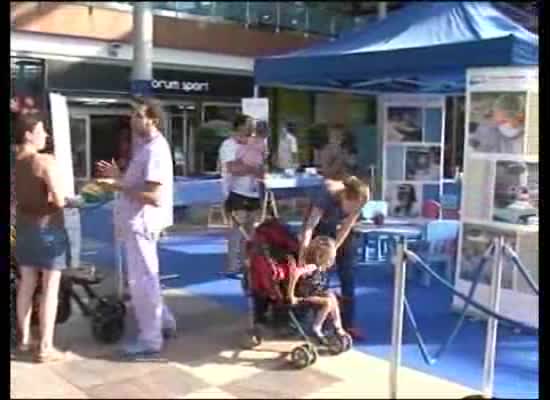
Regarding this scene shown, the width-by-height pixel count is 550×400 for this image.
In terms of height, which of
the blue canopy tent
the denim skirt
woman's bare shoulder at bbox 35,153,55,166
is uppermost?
the blue canopy tent

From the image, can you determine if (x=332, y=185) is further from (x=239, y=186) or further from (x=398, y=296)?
(x=398, y=296)

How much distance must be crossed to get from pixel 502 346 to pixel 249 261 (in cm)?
265

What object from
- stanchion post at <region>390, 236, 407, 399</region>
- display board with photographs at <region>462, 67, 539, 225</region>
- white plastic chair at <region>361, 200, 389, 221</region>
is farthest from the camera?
display board with photographs at <region>462, 67, 539, 225</region>

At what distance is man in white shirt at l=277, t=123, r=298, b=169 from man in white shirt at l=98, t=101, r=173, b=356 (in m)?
0.35

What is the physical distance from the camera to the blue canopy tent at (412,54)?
474cm

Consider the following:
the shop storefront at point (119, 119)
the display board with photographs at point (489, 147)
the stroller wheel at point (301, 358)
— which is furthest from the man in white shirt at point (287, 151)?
the display board with photographs at point (489, 147)

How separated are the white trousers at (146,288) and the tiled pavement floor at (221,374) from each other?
0.78 m

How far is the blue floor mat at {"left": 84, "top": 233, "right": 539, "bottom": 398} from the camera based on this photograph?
6.43 ft

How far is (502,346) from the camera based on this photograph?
161 inches

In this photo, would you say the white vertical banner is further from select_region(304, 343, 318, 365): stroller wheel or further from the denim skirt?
select_region(304, 343, 318, 365): stroller wheel

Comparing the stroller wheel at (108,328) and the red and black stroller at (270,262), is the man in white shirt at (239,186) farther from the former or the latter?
the stroller wheel at (108,328)

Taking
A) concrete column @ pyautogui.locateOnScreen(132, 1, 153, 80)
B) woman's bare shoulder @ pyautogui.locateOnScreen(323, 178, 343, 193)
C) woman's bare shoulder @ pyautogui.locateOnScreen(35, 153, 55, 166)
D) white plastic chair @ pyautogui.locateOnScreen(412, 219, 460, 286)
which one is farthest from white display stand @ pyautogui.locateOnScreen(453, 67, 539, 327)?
concrete column @ pyautogui.locateOnScreen(132, 1, 153, 80)

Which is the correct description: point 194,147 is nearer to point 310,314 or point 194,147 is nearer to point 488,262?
point 310,314

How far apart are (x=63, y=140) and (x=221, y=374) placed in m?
2.62
